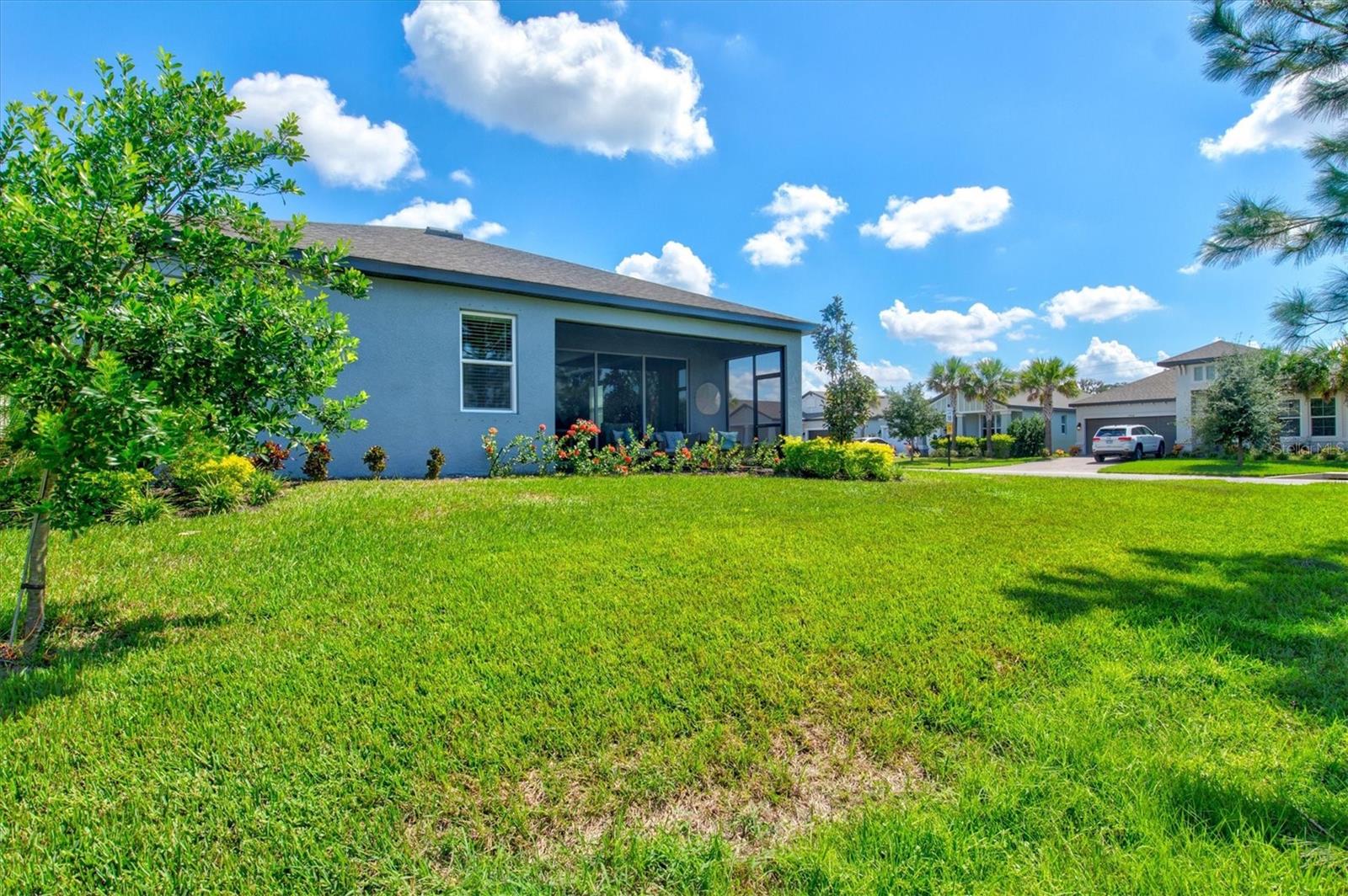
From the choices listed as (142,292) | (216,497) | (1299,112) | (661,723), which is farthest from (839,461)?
(142,292)

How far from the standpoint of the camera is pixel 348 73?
9203mm

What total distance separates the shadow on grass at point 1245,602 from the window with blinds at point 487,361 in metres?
8.18

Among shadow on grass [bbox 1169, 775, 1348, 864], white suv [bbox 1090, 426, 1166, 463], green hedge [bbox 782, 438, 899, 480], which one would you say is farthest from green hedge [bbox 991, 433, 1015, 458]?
shadow on grass [bbox 1169, 775, 1348, 864]

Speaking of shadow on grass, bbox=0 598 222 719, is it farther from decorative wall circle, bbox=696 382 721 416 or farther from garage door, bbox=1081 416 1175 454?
garage door, bbox=1081 416 1175 454

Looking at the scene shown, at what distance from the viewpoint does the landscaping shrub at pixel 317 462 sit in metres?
7.91

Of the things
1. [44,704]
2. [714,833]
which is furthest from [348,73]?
[714,833]

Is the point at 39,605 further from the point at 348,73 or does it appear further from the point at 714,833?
the point at 348,73

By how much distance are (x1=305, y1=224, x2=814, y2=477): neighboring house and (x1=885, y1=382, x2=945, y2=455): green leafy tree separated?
20.9m

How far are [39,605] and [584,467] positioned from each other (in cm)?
684

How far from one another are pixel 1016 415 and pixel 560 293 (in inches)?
1605

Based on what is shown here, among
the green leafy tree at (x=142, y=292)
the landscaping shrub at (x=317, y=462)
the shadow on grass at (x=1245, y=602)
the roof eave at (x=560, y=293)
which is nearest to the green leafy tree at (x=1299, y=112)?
the shadow on grass at (x=1245, y=602)

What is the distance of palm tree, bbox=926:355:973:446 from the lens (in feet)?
115

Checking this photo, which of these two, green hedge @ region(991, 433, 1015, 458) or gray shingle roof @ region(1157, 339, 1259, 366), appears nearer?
gray shingle roof @ region(1157, 339, 1259, 366)

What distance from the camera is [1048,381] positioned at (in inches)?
1312
